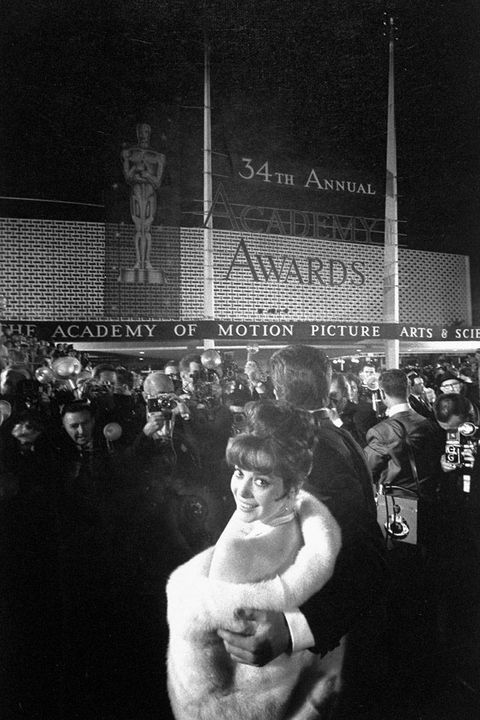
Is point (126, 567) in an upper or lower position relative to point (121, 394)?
lower

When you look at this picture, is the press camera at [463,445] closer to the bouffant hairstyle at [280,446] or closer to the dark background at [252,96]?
the dark background at [252,96]

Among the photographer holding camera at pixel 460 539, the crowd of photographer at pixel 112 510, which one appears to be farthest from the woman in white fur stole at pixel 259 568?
the photographer holding camera at pixel 460 539

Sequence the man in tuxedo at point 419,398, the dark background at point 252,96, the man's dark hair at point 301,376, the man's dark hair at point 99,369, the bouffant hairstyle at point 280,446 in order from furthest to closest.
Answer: the man in tuxedo at point 419,398 → the dark background at point 252,96 → the man's dark hair at point 99,369 → the man's dark hair at point 301,376 → the bouffant hairstyle at point 280,446

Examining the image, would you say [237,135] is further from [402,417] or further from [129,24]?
[402,417]

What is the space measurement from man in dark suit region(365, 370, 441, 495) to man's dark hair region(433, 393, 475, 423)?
8 centimetres

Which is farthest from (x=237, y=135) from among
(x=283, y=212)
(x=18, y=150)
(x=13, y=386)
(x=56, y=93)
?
(x=13, y=386)

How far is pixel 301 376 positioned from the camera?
153 cm

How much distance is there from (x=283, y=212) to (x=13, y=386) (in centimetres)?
106

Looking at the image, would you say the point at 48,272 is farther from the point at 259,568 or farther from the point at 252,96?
the point at 259,568

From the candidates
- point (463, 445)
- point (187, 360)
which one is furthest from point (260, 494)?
point (463, 445)

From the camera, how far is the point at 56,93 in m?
1.76

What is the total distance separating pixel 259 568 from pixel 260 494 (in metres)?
0.20

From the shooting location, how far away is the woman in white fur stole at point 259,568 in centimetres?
138

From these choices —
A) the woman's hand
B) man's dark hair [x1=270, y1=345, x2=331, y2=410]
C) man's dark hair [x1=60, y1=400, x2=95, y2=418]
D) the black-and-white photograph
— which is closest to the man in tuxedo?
the black-and-white photograph
